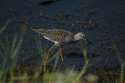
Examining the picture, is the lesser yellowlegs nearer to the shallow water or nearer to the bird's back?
the bird's back

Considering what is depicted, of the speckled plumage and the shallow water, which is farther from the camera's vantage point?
the shallow water

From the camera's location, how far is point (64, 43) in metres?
11.4

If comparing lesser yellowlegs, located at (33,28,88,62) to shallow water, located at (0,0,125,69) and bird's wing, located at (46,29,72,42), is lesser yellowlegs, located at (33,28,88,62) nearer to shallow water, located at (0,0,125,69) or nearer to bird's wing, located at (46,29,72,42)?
bird's wing, located at (46,29,72,42)

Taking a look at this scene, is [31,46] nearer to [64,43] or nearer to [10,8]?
[64,43]

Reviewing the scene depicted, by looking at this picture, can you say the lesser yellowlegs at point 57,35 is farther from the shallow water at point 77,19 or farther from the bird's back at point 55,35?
the shallow water at point 77,19

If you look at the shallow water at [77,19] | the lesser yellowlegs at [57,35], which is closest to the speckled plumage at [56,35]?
the lesser yellowlegs at [57,35]

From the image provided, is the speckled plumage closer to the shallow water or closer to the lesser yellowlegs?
the lesser yellowlegs

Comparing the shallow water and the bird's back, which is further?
the shallow water

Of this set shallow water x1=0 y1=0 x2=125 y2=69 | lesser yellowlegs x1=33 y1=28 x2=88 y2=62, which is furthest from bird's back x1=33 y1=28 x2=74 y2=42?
shallow water x1=0 y1=0 x2=125 y2=69

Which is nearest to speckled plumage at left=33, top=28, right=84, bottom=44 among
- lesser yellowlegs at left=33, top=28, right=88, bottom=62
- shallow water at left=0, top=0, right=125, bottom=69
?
lesser yellowlegs at left=33, top=28, right=88, bottom=62

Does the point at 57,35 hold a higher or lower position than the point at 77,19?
lower

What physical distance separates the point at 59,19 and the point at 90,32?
4.08 ft

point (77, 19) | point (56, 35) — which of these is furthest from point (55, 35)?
point (77, 19)

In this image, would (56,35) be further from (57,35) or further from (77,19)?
(77,19)
